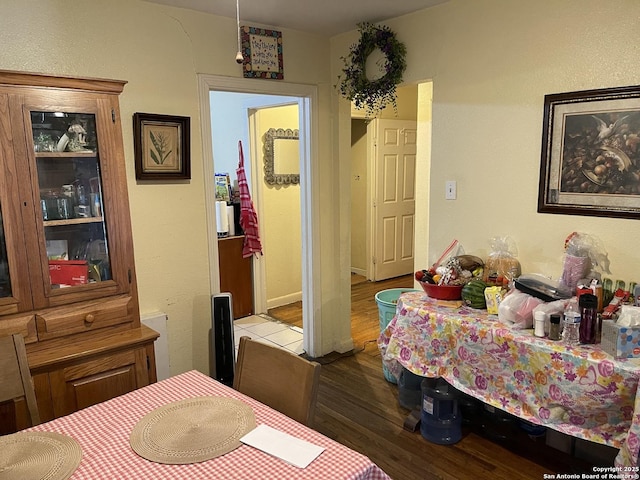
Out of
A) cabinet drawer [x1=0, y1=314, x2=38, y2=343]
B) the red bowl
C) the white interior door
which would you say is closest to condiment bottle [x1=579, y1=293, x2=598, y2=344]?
the red bowl

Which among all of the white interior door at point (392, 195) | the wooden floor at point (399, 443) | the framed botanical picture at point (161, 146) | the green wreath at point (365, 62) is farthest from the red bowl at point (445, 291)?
the white interior door at point (392, 195)

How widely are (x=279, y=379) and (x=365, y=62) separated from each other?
2.28m

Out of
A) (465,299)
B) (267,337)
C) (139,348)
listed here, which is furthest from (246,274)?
(465,299)

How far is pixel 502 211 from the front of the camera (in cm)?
257

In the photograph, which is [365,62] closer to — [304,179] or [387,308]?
[304,179]

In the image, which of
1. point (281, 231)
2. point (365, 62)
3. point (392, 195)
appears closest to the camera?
point (365, 62)

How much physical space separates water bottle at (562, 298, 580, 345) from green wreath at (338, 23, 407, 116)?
169cm

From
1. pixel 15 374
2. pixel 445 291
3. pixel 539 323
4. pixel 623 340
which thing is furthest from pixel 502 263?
pixel 15 374

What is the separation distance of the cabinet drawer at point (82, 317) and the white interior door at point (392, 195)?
3.67 meters

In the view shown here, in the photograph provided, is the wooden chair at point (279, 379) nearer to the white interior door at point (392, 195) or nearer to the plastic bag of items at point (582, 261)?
the plastic bag of items at point (582, 261)

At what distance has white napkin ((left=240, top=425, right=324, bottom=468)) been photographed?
4.08ft

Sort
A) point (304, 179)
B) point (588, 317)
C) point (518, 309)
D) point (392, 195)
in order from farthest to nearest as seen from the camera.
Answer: point (392, 195)
point (304, 179)
point (518, 309)
point (588, 317)

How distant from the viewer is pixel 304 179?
3398 millimetres

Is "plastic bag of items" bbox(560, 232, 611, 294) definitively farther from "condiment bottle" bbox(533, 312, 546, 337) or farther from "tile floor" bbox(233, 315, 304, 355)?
"tile floor" bbox(233, 315, 304, 355)
